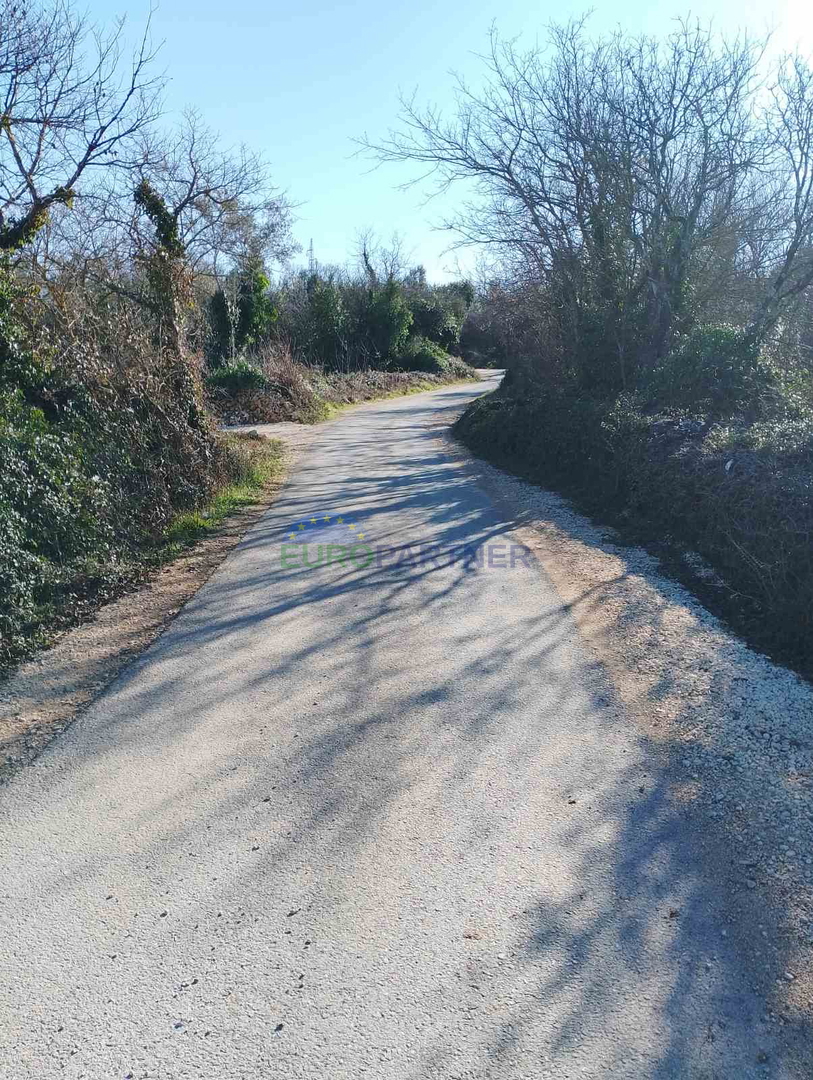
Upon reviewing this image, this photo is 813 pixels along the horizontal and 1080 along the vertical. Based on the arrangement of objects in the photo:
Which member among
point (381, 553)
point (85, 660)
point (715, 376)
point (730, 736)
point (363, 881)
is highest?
point (715, 376)

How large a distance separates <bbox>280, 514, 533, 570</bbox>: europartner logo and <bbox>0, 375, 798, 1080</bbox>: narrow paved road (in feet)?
7.33

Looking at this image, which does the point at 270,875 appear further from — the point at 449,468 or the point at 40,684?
the point at 449,468

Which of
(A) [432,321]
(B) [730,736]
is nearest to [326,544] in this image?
(B) [730,736]

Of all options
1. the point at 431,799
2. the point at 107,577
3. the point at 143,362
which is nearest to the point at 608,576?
the point at 431,799

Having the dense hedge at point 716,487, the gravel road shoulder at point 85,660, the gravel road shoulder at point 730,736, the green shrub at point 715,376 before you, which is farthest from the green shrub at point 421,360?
the gravel road shoulder at point 730,736

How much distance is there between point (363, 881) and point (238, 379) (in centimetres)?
2293

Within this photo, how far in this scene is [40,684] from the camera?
561 centimetres

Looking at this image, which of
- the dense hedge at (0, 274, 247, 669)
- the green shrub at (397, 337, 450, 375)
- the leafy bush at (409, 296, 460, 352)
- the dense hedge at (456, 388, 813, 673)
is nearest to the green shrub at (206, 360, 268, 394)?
the dense hedge at (456, 388, 813, 673)

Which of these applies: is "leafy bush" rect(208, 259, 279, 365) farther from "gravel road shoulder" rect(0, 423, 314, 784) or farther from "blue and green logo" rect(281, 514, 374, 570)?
"gravel road shoulder" rect(0, 423, 314, 784)

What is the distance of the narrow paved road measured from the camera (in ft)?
8.67

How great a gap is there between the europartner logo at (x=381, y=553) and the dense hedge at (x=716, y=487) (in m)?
1.74

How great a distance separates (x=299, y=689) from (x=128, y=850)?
1.83 meters

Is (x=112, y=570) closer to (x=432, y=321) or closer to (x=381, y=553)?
(x=381, y=553)

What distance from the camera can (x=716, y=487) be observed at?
319 inches
